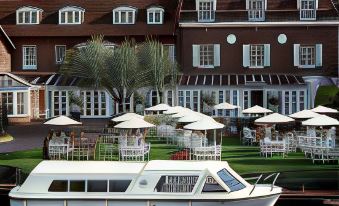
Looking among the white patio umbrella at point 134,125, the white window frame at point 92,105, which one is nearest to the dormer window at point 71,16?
the white window frame at point 92,105

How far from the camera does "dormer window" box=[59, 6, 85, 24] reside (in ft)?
186

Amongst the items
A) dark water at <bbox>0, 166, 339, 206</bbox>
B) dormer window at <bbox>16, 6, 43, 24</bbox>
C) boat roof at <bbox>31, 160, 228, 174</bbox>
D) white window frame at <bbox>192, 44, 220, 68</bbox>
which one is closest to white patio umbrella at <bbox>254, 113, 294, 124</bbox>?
dark water at <bbox>0, 166, 339, 206</bbox>

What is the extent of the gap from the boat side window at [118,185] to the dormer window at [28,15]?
3931 centimetres

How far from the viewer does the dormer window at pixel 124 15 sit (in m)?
56.2

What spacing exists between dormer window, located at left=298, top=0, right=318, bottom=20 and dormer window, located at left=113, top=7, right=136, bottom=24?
13.5m

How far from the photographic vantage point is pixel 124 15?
185 ft

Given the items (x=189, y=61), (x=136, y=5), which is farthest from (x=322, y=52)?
(x=136, y=5)

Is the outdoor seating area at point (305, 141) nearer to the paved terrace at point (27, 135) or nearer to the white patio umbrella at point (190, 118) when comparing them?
the white patio umbrella at point (190, 118)

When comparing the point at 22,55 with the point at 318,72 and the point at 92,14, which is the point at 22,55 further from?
the point at 318,72

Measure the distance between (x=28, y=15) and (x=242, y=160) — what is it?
33.0 m

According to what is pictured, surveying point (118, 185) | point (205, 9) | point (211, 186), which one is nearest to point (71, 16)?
point (205, 9)

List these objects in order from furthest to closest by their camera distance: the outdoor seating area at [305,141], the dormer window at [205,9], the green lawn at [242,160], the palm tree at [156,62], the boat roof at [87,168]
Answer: the dormer window at [205,9], the palm tree at [156,62], the outdoor seating area at [305,141], the green lawn at [242,160], the boat roof at [87,168]

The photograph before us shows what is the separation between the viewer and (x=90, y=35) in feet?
182

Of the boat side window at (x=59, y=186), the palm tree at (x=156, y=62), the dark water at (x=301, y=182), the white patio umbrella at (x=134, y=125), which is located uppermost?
the palm tree at (x=156, y=62)
